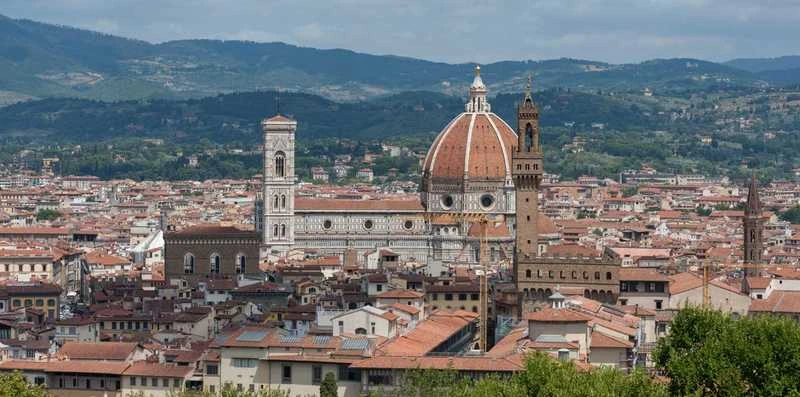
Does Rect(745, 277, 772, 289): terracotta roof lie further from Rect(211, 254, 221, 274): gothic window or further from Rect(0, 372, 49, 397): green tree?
Rect(0, 372, 49, 397): green tree

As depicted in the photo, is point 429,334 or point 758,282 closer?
point 429,334

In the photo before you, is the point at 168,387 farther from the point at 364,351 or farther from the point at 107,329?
the point at 107,329

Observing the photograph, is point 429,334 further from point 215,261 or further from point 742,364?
point 215,261

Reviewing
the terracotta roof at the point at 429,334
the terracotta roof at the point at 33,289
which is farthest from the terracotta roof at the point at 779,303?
the terracotta roof at the point at 33,289

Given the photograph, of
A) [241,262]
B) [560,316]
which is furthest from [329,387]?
[241,262]

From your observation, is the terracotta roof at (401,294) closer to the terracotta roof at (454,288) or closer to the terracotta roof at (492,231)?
the terracotta roof at (454,288)

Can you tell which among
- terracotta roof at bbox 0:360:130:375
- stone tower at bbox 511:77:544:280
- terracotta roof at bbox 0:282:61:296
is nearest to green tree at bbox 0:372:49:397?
terracotta roof at bbox 0:360:130:375
